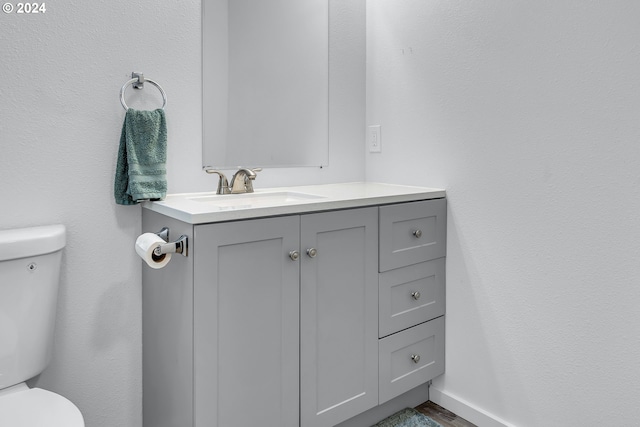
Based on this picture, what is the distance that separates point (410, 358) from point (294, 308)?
612 mm

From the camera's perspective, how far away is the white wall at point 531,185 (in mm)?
1301

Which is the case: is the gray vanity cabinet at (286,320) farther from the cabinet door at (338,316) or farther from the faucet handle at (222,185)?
the faucet handle at (222,185)

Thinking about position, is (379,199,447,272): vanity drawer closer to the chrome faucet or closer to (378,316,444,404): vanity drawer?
(378,316,444,404): vanity drawer

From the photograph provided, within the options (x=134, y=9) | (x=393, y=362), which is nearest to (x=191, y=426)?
(x=393, y=362)

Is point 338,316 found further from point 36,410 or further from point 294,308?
point 36,410

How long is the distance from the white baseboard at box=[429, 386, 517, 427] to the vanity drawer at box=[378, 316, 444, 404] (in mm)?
107

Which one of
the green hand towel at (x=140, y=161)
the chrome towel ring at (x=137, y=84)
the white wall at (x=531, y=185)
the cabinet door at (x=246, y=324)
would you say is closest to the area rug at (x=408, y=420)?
the white wall at (x=531, y=185)

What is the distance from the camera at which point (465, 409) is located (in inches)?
68.6

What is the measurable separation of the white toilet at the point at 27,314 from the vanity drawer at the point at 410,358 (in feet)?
3.28

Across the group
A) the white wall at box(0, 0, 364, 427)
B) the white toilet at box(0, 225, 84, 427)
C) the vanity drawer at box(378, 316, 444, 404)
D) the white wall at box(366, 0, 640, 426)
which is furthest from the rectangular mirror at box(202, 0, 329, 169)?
the vanity drawer at box(378, 316, 444, 404)

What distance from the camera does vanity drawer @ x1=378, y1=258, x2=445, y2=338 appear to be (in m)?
1.62

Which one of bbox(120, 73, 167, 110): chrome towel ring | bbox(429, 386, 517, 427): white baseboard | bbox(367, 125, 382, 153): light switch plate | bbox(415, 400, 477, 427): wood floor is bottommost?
bbox(415, 400, 477, 427): wood floor

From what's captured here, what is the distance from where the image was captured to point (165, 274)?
4.45 ft

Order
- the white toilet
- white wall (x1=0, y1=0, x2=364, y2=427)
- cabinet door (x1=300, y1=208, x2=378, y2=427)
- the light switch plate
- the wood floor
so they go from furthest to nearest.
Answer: the light switch plate
the wood floor
cabinet door (x1=300, y1=208, x2=378, y2=427)
white wall (x1=0, y1=0, x2=364, y2=427)
the white toilet
